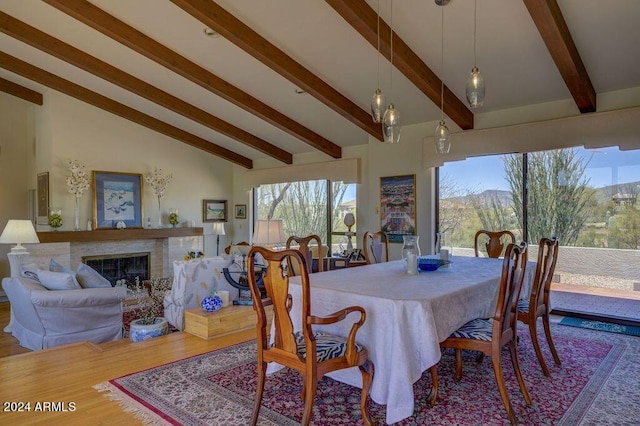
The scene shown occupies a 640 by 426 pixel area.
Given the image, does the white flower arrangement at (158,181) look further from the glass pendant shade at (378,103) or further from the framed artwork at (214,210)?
the glass pendant shade at (378,103)

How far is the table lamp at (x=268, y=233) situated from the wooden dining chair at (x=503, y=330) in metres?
2.06

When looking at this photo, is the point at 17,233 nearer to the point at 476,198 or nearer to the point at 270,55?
the point at 270,55

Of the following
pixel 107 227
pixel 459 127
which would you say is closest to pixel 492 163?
pixel 459 127

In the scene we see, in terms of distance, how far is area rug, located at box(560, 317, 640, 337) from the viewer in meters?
4.11

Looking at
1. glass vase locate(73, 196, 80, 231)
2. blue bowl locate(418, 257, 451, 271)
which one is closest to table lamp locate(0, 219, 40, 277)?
glass vase locate(73, 196, 80, 231)

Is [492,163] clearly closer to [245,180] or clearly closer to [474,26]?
[474,26]

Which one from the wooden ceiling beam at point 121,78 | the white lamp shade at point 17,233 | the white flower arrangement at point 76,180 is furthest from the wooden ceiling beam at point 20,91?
the white lamp shade at point 17,233

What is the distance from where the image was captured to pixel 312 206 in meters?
7.86

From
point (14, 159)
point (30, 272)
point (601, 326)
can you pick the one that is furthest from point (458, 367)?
point (14, 159)

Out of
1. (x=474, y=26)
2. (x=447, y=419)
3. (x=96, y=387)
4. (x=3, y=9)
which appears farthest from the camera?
(x=3, y=9)

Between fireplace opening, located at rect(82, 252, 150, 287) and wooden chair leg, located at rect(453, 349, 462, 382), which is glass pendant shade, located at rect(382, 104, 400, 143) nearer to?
wooden chair leg, located at rect(453, 349, 462, 382)

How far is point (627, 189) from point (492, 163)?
148 centimetres

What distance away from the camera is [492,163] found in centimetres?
540

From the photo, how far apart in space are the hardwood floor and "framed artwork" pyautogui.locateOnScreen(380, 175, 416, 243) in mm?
2869
